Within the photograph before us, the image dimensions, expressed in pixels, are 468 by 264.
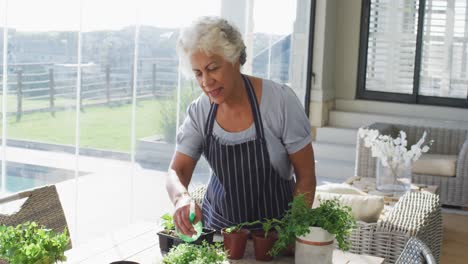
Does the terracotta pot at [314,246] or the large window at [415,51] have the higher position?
the large window at [415,51]

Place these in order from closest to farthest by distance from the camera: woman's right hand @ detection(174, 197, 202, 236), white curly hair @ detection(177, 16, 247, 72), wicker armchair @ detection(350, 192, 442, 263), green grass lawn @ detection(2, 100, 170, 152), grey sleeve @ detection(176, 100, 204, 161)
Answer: woman's right hand @ detection(174, 197, 202, 236) < white curly hair @ detection(177, 16, 247, 72) < grey sleeve @ detection(176, 100, 204, 161) < wicker armchair @ detection(350, 192, 442, 263) < green grass lawn @ detection(2, 100, 170, 152)

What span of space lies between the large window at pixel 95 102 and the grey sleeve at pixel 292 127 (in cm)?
181

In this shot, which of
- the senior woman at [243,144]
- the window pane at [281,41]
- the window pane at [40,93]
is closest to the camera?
the senior woman at [243,144]

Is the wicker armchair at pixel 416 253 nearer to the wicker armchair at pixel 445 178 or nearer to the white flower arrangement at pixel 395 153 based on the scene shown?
the white flower arrangement at pixel 395 153

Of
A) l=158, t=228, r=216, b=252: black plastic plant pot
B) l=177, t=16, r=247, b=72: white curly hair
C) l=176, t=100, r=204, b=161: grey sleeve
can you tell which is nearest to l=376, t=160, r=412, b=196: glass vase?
l=176, t=100, r=204, b=161: grey sleeve

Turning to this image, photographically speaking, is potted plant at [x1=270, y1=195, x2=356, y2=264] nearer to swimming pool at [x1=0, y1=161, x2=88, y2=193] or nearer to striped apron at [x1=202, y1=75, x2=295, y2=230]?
striped apron at [x1=202, y1=75, x2=295, y2=230]

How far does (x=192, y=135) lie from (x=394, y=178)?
2.97 meters

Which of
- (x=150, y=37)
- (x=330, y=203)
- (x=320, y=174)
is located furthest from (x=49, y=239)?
(x=320, y=174)

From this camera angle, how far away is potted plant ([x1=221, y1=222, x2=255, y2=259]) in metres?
1.99

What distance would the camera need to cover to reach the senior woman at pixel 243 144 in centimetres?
224

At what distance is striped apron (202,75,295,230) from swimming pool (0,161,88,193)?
1.80 m

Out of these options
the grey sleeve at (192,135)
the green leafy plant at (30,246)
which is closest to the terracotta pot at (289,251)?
the grey sleeve at (192,135)

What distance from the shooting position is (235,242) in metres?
2.00

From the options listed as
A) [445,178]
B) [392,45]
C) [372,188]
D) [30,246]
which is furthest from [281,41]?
[30,246]
